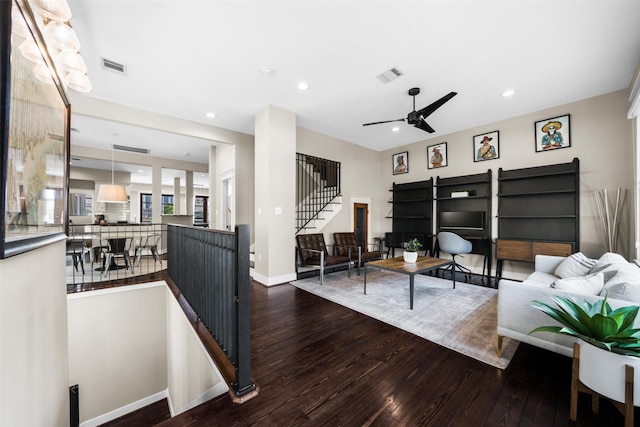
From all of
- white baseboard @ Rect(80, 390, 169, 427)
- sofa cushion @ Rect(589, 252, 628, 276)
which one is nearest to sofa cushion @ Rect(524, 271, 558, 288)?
sofa cushion @ Rect(589, 252, 628, 276)

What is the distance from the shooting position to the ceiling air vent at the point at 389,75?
10.9 ft

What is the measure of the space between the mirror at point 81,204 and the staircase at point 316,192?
28.8ft

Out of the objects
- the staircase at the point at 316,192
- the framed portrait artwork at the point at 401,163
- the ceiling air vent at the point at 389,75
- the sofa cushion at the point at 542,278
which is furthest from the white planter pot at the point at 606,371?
the framed portrait artwork at the point at 401,163

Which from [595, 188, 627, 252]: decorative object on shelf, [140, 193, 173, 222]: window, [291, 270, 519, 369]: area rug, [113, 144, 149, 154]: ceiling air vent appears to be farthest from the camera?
[140, 193, 173, 222]: window

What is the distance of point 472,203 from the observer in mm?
5406

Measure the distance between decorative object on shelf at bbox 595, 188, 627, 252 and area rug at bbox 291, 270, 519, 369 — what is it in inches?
74.3

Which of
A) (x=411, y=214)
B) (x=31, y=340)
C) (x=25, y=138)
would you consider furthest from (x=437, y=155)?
(x=31, y=340)

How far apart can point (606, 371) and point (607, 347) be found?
0.15m

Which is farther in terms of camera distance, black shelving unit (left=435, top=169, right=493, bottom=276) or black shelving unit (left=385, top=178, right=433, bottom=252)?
black shelving unit (left=385, top=178, right=433, bottom=252)

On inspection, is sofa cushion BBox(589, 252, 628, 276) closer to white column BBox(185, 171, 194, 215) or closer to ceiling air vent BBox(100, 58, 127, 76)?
ceiling air vent BBox(100, 58, 127, 76)

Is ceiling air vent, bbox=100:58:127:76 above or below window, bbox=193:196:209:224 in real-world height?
above

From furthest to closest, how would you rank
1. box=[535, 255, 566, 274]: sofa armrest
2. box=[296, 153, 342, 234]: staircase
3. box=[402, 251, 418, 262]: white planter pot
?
box=[296, 153, 342, 234]: staircase, box=[402, 251, 418, 262]: white planter pot, box=[535, 255, 566, 274]: sofa armrest

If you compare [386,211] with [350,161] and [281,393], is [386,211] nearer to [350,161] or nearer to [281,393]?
[350,161]

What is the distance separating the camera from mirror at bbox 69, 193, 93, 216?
8867 millimetres
